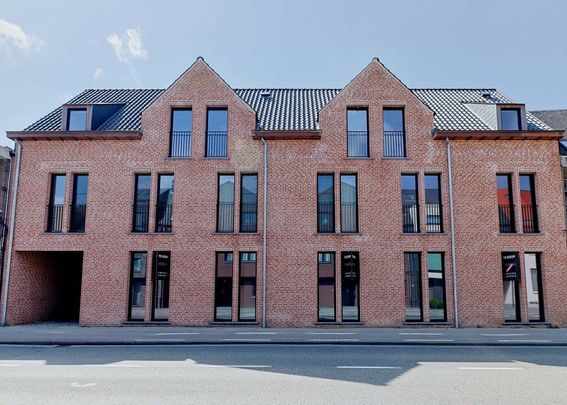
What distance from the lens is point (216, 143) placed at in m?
16.7

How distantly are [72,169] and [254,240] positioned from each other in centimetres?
792

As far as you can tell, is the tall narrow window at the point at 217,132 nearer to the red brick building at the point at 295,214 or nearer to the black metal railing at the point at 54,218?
the red brick building at the point at 295,214

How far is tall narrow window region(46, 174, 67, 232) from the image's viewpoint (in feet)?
53.4

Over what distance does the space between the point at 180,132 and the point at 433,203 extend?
1064cm

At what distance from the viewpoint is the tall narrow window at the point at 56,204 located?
16266mm

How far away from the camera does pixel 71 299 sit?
751 inches

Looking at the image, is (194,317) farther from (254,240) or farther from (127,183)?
(127,183)

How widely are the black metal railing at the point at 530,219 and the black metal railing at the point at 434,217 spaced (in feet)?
10.7

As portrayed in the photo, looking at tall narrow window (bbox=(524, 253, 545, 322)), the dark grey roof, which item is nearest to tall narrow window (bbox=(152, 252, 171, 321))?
the dark grey roof

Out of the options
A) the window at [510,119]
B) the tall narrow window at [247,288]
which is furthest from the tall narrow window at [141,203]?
the window at [510,119]

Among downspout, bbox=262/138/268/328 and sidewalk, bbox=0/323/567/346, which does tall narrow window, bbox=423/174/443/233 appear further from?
downspout, bbox=262/138/268/328

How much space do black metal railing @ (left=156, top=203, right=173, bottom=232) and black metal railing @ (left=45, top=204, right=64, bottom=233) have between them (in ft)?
12.7

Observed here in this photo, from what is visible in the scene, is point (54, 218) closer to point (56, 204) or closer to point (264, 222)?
point (56, 204)

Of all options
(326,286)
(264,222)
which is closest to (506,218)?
(326,286)
